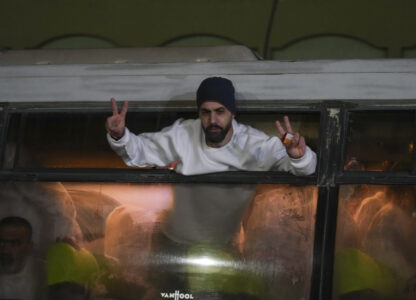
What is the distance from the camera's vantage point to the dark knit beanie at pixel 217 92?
15.7 ft

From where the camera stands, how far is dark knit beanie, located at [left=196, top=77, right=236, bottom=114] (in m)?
4.79

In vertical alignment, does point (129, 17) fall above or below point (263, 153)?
above

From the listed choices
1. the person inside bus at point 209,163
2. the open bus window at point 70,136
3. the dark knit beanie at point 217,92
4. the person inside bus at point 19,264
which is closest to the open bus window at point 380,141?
the person inside bus at point 209,163

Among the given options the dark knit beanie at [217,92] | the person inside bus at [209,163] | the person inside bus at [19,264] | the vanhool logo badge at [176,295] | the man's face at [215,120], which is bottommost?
the vanhool logo badge at [176,295]

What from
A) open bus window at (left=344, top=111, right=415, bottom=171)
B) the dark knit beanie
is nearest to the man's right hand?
the dark knit beanie

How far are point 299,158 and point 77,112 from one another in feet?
4.25

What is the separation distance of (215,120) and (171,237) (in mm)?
643

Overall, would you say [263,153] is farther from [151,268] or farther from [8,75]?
[8,75]

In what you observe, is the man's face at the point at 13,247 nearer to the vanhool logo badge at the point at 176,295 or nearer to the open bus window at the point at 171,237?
the open bus window at the point at 171,237

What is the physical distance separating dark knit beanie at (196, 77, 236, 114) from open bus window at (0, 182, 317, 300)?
0.43 m

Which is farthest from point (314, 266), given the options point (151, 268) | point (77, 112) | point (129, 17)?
point (129, 17)

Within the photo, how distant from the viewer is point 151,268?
4.85 metres

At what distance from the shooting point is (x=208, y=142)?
194 inches

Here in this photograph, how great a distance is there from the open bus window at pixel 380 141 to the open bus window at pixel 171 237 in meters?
0.29
